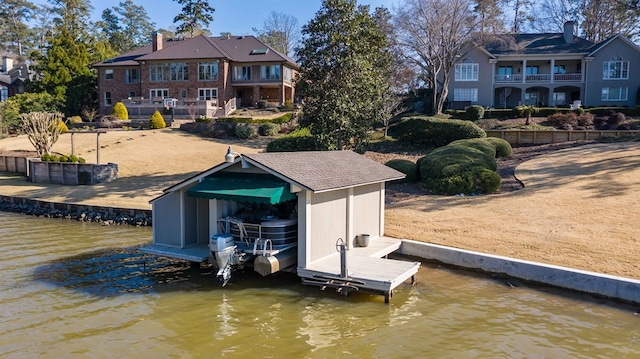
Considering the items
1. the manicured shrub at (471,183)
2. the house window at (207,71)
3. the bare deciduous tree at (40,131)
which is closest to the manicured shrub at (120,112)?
the house window at (207,71)

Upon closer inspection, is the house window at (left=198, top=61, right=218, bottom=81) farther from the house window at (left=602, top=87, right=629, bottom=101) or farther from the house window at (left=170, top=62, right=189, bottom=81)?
the house window at (left=602, top=87, right=629, bottom=101)

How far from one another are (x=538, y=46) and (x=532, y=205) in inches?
1423

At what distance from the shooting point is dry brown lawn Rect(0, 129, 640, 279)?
44.3ft

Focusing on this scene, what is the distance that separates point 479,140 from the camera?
2552 cm

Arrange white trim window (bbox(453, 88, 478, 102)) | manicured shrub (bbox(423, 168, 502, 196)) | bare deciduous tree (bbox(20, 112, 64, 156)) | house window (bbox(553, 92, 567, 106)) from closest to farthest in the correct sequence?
manicured shrub (bbox(423, 168, 502, 196))
bare deciduous tree (bbox(20, 112, 64, 156))
white trim window (bbox(453, 88, 478, 102))
house window (bbox(553, 92, 567, 106))

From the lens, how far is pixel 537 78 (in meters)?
47.3

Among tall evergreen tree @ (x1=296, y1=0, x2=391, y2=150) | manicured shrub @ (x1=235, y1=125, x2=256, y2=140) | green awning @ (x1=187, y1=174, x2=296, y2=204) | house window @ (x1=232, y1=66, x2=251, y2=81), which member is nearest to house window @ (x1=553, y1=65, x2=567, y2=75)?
house window @ (x1=232, y1=66, x2=251, y2=81)

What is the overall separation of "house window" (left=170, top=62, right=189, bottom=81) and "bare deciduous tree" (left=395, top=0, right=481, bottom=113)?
21859mm

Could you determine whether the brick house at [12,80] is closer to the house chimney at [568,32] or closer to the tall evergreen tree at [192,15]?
the tall evergreen tree at [192,15]

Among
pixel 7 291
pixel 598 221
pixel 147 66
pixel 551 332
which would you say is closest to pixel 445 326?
pixel 551 332

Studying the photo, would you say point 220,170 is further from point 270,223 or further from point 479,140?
point 479,140

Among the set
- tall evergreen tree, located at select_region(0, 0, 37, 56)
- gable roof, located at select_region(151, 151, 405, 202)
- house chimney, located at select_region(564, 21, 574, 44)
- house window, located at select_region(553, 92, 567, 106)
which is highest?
tall evergreen tree, located at select_region(0, 0, 37, 56)

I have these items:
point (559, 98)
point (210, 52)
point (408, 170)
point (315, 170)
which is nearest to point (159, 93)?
point (210, 52)

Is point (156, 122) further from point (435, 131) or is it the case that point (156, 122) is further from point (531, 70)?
point (531, 70)
